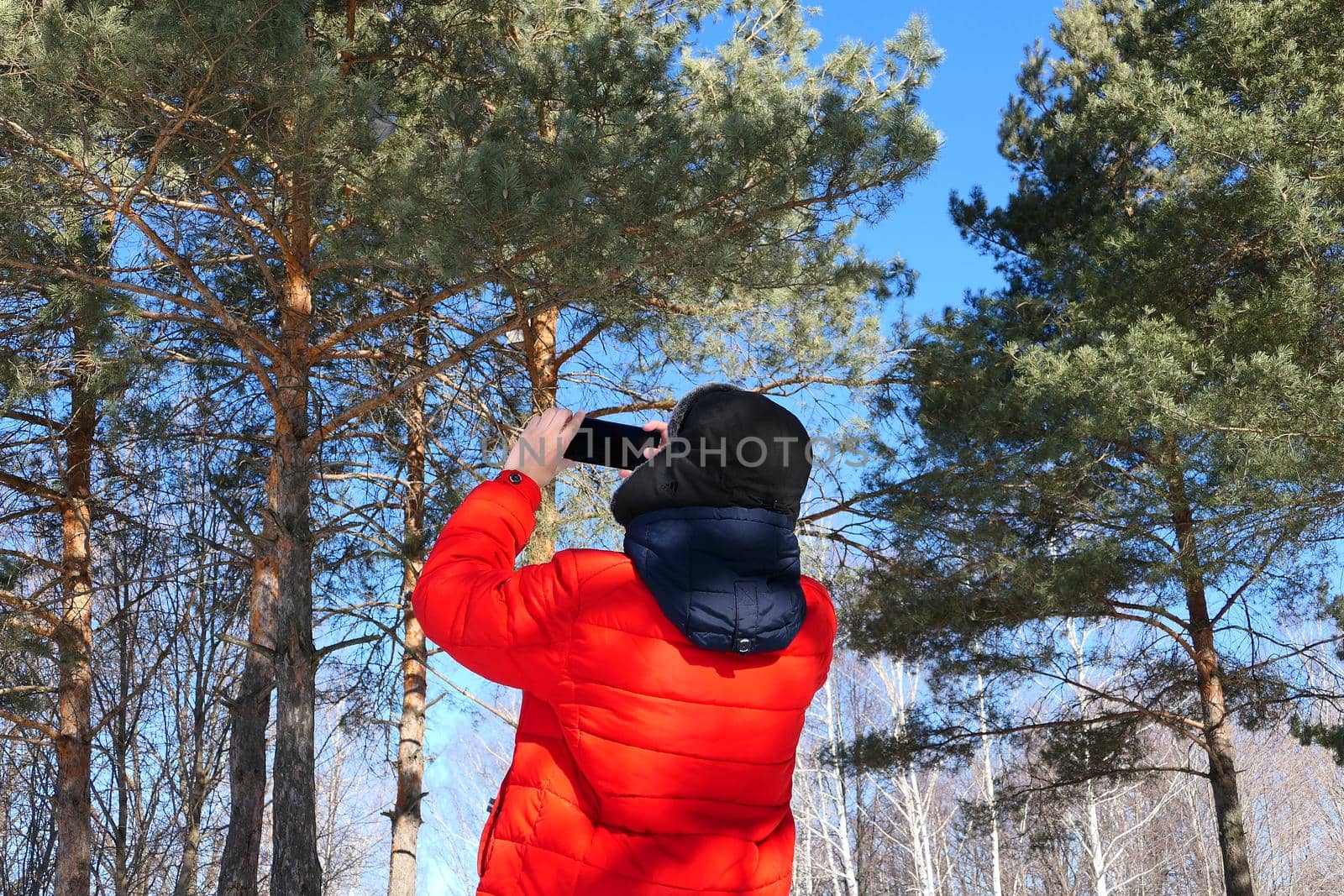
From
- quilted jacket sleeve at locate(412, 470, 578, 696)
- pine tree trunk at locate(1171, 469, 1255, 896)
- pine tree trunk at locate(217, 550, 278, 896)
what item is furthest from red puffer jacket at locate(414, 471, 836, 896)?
pine tree trunk at locate(1171, 469, 1255, 896)

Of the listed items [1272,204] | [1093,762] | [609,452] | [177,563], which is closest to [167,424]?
[177,563]

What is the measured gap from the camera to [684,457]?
1.40 metres

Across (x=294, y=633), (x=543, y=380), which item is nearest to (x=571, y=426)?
(x=294, y=633)

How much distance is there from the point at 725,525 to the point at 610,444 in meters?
Result: 0.36

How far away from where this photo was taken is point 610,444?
1.69 m

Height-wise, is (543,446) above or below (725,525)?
above

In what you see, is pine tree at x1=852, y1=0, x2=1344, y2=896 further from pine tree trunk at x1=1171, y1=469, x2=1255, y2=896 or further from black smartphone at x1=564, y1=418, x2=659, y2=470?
black smartphone at x1=564, y1=418, x2=659, y2=470

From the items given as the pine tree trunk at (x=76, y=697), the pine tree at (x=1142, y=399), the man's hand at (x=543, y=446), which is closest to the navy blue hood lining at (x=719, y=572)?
the man's hand at (x=543, y=446)

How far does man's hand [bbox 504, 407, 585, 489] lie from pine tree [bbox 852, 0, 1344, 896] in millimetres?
4589

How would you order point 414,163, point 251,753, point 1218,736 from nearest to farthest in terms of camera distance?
point 414,163, point 251,753, point 1218,736

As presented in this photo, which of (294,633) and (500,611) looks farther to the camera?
(294,633)

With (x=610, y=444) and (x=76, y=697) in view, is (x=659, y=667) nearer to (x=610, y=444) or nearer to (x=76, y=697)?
(x=610, y=444)

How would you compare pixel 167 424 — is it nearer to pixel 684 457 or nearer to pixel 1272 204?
pixel 684 457

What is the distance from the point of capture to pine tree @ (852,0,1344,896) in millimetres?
5727
